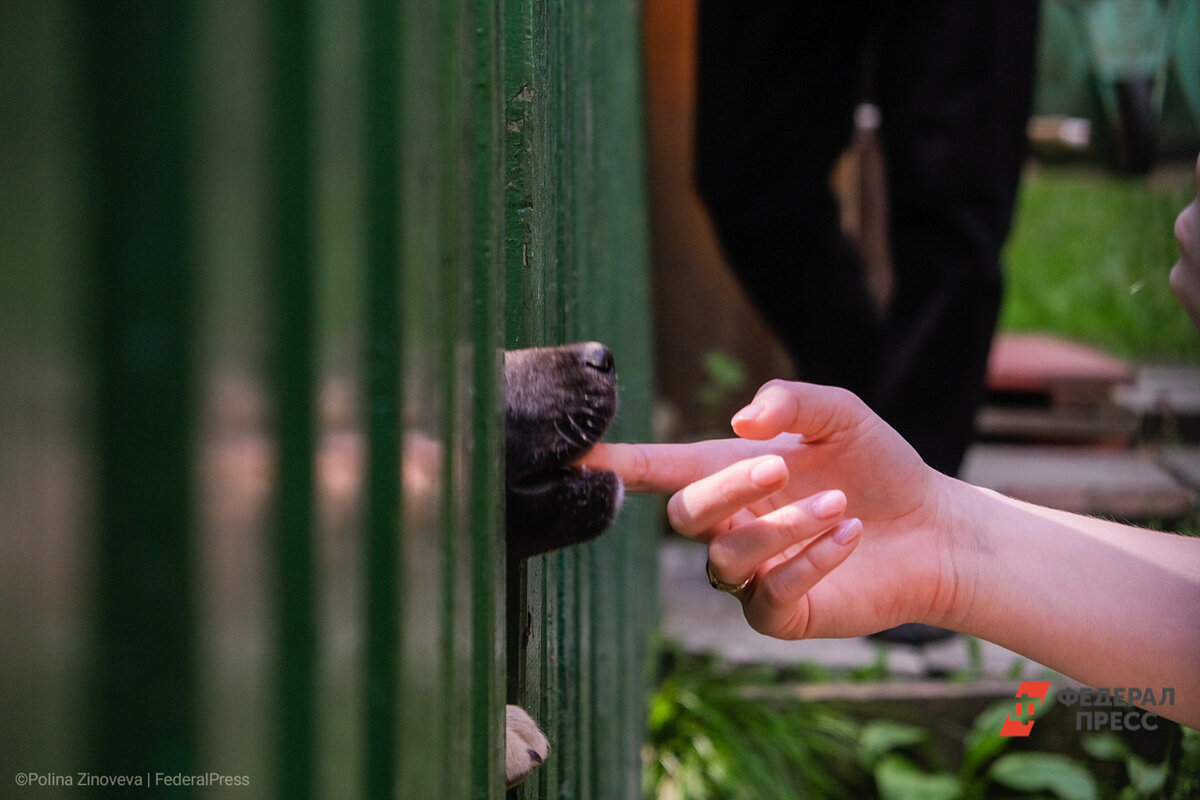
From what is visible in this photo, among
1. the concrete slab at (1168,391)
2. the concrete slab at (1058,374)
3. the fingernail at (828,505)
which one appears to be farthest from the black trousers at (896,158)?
the concrete slab at (1058,374)

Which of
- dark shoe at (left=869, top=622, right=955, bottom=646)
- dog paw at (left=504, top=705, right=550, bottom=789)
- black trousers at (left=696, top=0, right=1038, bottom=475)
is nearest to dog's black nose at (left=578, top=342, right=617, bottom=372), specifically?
dog paw at (left=504, top=705, right=550, bottom=789)

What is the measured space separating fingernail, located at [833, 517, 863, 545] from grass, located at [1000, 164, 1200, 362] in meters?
0.91

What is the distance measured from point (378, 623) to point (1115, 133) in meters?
3.82

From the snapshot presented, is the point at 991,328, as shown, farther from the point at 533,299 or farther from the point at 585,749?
the point at 533,299

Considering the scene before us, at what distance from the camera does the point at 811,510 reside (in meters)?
0.95

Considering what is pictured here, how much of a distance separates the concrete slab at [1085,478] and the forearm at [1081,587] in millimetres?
417

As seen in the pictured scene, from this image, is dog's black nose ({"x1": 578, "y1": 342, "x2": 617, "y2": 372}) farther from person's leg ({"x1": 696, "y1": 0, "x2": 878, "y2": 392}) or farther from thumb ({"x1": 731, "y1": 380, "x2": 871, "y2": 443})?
person's leg ({"x1": 696, "y1": 0, "x2": 878, "y2": 392})

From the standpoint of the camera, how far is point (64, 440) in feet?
1.55

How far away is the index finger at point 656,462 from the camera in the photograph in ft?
3.58

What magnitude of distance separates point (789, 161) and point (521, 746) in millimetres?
1613

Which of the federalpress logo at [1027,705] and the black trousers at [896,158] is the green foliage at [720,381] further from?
the federalpress logo at [1027,705]

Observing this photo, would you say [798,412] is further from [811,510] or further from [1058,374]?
[1058,374]

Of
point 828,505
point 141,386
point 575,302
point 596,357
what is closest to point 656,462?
point 596,357

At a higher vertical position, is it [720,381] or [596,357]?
[596,357]
